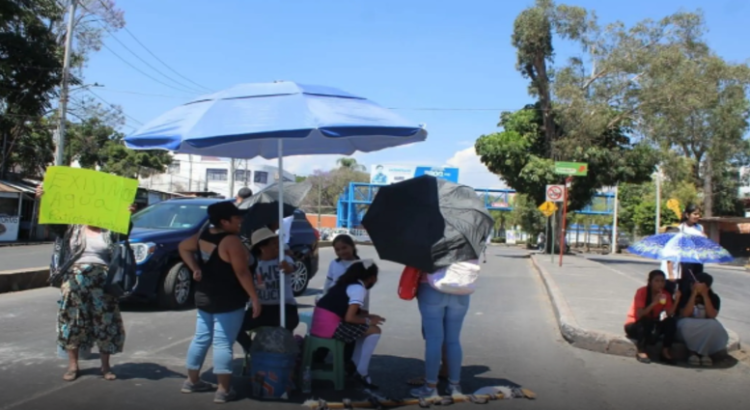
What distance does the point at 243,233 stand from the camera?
23.0 ft

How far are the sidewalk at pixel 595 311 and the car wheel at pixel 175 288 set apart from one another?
5566 millimetres

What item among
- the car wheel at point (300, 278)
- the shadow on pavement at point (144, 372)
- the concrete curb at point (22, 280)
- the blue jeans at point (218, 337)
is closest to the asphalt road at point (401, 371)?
the shadow on pavement at point (144, 372)

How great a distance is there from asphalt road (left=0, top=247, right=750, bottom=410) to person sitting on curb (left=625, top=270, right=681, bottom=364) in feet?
0.76

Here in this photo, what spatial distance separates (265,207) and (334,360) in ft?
6.43

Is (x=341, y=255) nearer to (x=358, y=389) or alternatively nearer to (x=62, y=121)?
(x=358, y=389)

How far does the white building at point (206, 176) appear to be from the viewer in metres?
64.4

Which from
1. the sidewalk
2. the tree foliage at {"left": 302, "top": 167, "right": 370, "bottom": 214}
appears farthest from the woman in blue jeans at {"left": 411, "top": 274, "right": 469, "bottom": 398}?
the tree foliage at {"left": 302, "top": 167, "right": 370, "bottom": 214}

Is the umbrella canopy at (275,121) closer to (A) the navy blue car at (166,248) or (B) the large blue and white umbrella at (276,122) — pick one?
(B) the large blue and white umbrella at (276,122)

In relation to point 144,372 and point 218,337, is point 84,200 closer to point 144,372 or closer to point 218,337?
point 144,372

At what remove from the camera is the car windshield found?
35.4 feet

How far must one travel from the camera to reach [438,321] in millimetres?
5539

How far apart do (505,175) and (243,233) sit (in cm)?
2852

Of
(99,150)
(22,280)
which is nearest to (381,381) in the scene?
(22,280)

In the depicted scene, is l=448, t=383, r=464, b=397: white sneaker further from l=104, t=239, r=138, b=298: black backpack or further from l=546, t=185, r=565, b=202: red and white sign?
l=546, t=185, r=565, b=202: red and white sign
